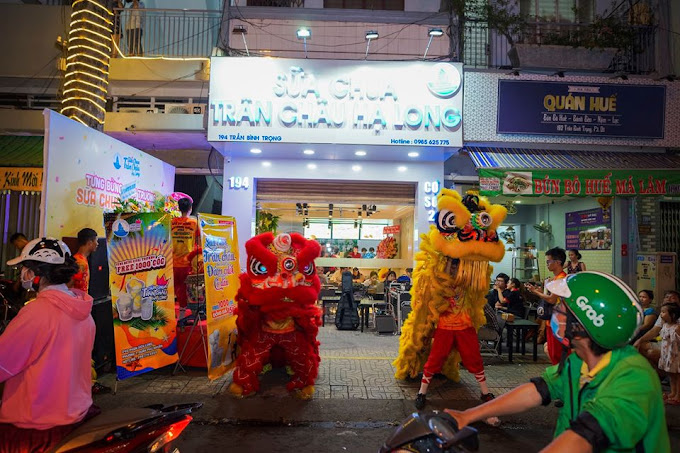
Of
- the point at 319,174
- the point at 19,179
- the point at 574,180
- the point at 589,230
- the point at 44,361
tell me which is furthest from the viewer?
the point at 589,230

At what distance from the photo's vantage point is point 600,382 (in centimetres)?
186

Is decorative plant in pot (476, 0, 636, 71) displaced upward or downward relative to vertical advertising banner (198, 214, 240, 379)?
upward

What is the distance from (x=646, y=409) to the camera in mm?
1701

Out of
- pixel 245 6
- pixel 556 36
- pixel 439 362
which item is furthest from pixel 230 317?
pixel 556 36

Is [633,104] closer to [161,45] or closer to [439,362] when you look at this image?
[439,362]

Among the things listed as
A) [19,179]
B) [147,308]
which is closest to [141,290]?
[147,308]

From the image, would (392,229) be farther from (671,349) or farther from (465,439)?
(465,439)

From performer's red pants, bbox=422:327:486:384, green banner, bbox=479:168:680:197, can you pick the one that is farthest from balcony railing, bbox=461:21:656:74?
performer's red pants, bbox=422:327:486:384

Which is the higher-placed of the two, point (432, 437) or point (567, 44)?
point (567, 44)

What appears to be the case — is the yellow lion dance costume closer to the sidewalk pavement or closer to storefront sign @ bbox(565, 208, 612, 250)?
the sidewalk pavement

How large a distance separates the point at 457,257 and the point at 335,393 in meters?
2.35

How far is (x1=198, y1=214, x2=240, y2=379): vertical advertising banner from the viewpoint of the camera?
6.05m

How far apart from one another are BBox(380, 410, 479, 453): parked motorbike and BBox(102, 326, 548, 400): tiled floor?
13.7ft

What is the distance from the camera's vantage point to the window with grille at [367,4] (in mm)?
11668
